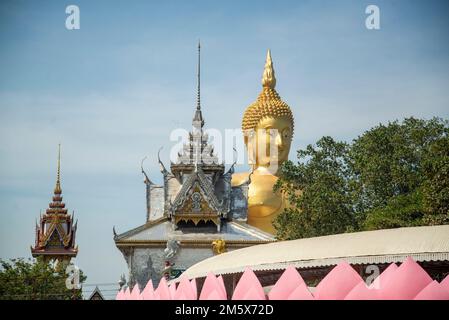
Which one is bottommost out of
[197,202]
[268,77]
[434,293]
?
[434,293]

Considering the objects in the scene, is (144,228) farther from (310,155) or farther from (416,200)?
(416,200)

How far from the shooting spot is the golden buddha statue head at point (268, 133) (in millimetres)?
54469

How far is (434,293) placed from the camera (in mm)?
16734

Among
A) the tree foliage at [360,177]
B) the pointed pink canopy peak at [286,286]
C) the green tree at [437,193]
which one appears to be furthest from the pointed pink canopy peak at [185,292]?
the tree foliage at [360,177]

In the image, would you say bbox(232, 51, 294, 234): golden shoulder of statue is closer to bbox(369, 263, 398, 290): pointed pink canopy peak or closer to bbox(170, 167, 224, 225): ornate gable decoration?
bbox(170, 167, 224, 225): ornate gable decoration

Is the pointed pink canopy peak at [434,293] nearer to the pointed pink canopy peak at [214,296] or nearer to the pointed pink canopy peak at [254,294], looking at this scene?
the pointed pink canopy peak at [254,294]

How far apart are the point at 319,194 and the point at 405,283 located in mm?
21561

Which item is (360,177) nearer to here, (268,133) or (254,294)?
(268,133)

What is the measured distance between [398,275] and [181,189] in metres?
30.5

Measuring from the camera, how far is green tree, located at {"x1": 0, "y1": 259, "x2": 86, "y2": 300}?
42.8 m

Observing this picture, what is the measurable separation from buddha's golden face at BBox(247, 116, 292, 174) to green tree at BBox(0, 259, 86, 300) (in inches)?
446

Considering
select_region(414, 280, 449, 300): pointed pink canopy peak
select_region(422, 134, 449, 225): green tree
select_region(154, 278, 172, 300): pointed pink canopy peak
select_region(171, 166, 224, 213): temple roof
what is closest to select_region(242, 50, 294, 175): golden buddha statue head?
select_region(171, 166, 224, 213): temple roof

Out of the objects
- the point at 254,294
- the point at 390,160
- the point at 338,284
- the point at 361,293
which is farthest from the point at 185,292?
the point at 390,160
